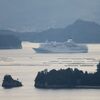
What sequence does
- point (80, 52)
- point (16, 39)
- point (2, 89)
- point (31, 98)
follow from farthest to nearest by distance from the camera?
point (16, 39) → point (80, 52) → point (2, 89) → point (31, 98)

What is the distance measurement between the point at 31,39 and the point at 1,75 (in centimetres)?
7927

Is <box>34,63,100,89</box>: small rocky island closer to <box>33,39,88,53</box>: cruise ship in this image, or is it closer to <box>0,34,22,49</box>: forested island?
<box>33,39,88,53</box>: cruise ship

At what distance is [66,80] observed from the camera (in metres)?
43.2

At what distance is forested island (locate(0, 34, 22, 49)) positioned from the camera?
110750mm

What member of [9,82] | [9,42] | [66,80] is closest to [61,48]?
[9,42]

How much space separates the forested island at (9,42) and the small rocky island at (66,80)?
6720 centimetres

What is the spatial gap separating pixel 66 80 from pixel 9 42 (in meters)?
68.2

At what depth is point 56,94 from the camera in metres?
40.5

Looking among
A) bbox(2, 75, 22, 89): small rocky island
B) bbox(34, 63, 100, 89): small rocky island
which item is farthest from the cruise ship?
bbox(2, 75, 22, 89): small rocky island

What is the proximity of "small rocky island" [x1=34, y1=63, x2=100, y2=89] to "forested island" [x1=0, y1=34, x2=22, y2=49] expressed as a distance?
67202 mm

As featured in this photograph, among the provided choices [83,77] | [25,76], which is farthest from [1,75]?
[83,77]

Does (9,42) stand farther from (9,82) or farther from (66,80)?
(66,80)

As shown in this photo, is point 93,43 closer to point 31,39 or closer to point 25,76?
point 31,39

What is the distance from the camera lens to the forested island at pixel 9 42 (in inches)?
4360
